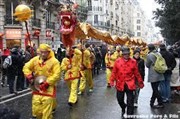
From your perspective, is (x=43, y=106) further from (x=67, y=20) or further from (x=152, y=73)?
(x=67, y=20)

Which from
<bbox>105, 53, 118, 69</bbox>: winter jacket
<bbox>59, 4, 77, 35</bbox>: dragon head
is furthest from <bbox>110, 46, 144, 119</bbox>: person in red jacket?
<bbox>105, 53, 118, 69</bbox>: winter jacket

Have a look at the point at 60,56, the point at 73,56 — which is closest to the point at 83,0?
the point at 60,56

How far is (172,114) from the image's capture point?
1105 cm

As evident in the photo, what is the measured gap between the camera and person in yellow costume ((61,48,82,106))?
497 inches

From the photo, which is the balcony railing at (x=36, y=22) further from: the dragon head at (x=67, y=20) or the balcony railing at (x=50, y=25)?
the dragon head at (x=67, y=20)

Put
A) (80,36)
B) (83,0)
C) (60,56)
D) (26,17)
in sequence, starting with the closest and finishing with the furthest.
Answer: (26,17)
(80,36)
(60,56)
(83,0)

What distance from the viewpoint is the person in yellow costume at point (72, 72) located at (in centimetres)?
1262

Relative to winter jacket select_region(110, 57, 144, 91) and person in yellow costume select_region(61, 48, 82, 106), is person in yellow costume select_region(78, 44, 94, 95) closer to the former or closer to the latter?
person in yellow costume select_region(61, 48, 82, 106)

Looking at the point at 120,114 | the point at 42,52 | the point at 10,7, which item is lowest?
the point at 120,114

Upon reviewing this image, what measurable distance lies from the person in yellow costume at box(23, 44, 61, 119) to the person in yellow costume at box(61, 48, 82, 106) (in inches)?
147

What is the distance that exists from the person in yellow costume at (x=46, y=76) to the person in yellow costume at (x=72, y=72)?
3738 mm

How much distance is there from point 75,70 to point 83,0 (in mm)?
69462

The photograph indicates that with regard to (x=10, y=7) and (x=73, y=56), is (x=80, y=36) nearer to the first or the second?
(x=73, y=56)

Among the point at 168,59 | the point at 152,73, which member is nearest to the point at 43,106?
the point at 152,73
